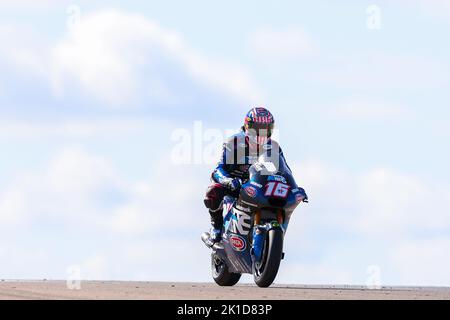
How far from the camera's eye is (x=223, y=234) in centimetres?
1975

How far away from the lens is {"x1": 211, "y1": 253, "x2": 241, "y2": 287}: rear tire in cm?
2048

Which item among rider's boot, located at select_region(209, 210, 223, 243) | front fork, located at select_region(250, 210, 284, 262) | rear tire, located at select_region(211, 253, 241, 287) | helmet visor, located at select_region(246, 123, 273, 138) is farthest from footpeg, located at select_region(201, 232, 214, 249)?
helmet visor, located at select_region(246, 123, 273, 138)

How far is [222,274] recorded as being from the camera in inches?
811

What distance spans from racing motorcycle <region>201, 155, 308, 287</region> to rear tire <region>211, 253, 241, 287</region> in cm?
76

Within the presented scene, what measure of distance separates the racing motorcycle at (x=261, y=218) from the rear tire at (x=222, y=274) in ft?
2.51

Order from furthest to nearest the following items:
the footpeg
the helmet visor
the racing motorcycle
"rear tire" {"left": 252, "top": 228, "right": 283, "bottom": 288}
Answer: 1. the footpeg
2. the helmet visor
3. the racing motorcycle
4. "rear tire" {"left": 252, "top": 228, "right": 283, "bottom": 288}

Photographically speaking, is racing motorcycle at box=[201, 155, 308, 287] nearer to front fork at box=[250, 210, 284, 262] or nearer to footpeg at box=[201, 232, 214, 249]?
front fork at box=[250, 210, 284, 262]

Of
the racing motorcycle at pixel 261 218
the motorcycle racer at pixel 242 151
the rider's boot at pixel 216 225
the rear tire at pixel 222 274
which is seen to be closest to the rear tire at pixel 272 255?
the racing motorcycle at pixel 261 218

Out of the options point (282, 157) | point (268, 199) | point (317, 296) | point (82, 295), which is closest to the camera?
point (82, 295)

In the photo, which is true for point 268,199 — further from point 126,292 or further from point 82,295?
point 82,295
